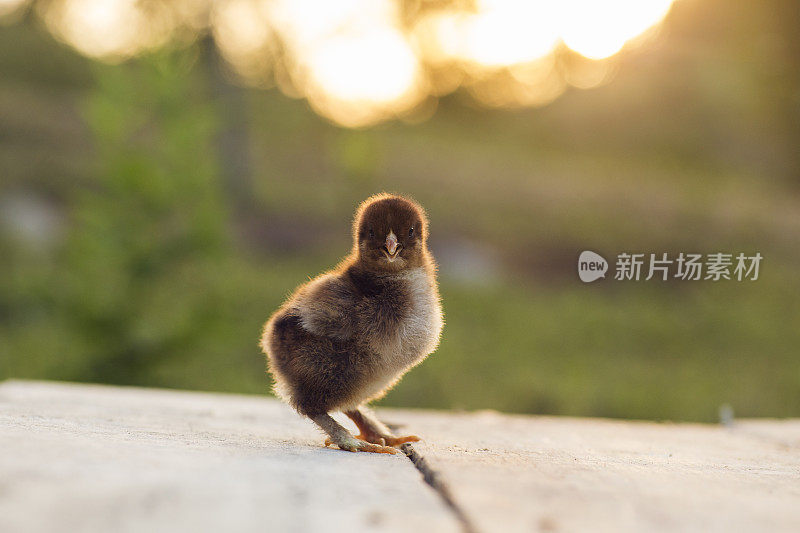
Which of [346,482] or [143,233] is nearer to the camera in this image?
[346,482]

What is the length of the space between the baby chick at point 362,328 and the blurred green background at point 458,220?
16.1 ft

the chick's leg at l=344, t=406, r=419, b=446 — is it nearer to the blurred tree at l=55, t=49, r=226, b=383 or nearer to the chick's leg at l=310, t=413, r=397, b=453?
the chick's leg at l=310, t=413, r=397, b=453

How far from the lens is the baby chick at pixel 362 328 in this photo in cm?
286

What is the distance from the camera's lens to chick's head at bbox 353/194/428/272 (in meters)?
2.96

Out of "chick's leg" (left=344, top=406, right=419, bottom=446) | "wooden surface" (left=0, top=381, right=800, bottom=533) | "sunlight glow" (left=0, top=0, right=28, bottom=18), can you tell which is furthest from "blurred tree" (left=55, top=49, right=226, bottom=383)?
"sunlight glow" (left=0, top=0, right=28, bottom=18)

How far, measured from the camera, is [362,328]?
A: 9.36 feet

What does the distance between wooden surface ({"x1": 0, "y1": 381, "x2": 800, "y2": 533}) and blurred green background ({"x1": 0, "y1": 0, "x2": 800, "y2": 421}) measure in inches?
174

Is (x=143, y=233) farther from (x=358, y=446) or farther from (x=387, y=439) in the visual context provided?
(x=358, y=446)

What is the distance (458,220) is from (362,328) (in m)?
17.1

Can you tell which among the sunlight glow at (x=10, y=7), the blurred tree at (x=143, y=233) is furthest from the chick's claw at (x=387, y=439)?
the sunlight glow at (x=10, y=7)

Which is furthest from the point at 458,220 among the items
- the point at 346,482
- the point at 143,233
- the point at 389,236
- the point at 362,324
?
the point at 346,482

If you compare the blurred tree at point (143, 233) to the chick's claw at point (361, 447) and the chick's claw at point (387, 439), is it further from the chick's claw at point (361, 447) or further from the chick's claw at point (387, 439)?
the chick's claw at point (361, 447)

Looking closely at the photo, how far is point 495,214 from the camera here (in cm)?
2070

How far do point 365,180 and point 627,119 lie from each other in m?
12.6
